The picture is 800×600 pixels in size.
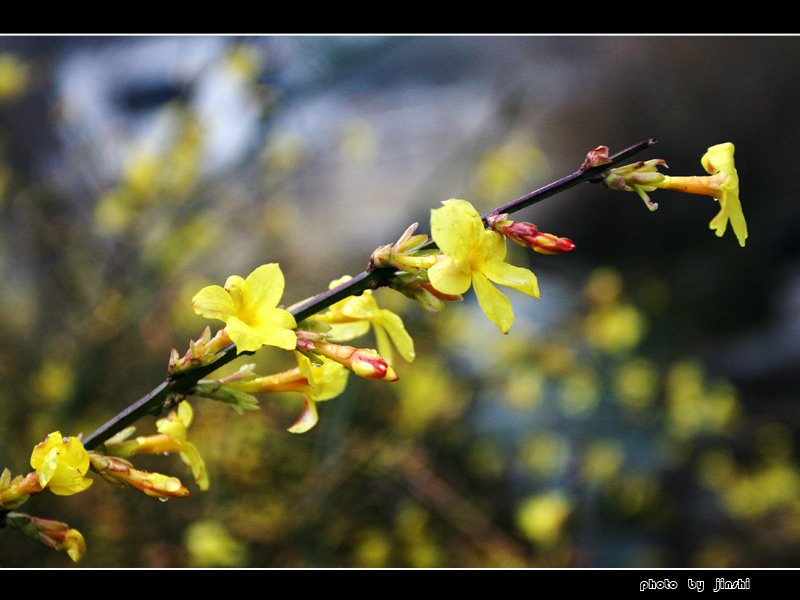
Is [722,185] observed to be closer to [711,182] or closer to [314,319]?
[711,182]

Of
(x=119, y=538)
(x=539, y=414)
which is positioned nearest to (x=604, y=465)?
(x=539, y=414)

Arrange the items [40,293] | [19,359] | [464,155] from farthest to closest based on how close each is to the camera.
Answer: [40,293], [464,155], [19,359]

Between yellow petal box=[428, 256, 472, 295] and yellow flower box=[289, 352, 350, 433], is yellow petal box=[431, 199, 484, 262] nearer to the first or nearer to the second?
yellow petal box=[428, 256, 472, 295]

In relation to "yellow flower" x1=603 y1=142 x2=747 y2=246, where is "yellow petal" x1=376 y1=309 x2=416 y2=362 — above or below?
below

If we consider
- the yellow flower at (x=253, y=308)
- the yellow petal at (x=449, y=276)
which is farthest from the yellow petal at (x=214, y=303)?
the yellow petal at (x=449, y=276)

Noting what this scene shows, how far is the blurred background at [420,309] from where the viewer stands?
2549 mm

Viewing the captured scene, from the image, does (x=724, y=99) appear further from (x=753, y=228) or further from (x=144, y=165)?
(x=144, y=165)

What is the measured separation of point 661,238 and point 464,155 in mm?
2663

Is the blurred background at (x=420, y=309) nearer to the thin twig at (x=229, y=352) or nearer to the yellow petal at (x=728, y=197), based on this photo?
the thin twig at (x=229, y=352)

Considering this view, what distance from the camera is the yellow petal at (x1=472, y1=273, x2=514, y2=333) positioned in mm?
756

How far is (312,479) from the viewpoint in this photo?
2432 millimetres

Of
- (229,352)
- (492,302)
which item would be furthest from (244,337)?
(492,302)

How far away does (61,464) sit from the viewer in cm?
70

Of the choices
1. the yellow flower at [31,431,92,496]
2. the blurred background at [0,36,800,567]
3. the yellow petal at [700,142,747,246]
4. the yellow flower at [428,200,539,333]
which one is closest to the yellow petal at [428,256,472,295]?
the yellow flower at [428,200,539,333]
